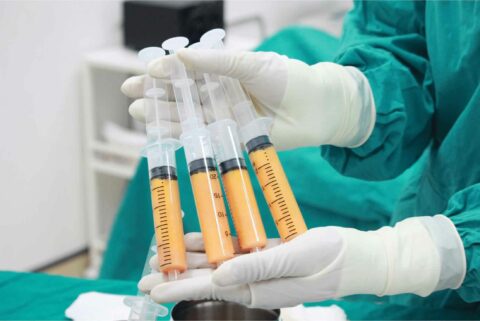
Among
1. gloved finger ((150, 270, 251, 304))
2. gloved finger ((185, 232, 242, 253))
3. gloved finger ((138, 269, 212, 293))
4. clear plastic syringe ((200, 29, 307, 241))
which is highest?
clear plastic syringe ((200, 29, 307, 241))

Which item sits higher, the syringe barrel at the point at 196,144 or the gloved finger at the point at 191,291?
the syringe barrel at the point at 196,144

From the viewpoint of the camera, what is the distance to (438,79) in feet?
3.67

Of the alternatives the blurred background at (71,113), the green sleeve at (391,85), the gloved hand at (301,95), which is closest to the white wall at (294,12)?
the blurred background at (71,113)

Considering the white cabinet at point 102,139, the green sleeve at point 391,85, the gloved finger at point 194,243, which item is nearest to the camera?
the gloved finger at point 194,243

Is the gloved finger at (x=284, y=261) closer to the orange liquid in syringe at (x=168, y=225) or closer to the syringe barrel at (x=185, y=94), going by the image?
the orange liquid in syringe at (x=168, y=225)

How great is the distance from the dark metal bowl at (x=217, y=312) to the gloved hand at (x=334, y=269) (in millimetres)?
33

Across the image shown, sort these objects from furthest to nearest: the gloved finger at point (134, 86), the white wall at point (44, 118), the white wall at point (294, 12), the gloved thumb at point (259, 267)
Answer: the white wall at point (294, 12)
the white wall at point (44, 118)
the gloved finger at point (134, 86)
the gloved thumb at point (259, 267)

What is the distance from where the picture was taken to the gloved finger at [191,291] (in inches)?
29.7

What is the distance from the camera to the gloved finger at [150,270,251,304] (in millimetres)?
755

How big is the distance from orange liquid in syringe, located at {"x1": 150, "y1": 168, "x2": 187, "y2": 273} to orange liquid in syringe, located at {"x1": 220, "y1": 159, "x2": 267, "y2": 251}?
0.22 feet

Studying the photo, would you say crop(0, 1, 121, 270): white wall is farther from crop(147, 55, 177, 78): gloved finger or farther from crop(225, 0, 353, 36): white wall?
crop(147, 55, 177, 78): gloved finger

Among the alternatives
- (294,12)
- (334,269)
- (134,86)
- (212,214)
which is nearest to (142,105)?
(134,86)

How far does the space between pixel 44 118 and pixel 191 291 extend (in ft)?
5.38

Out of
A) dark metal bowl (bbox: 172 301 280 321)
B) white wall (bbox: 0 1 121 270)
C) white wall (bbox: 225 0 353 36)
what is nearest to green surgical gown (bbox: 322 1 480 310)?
dark metal bowl (bbox: 172 301 280 321)
